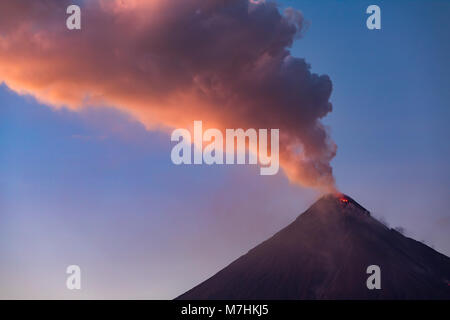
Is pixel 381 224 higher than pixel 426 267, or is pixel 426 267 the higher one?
pixel 381 224
